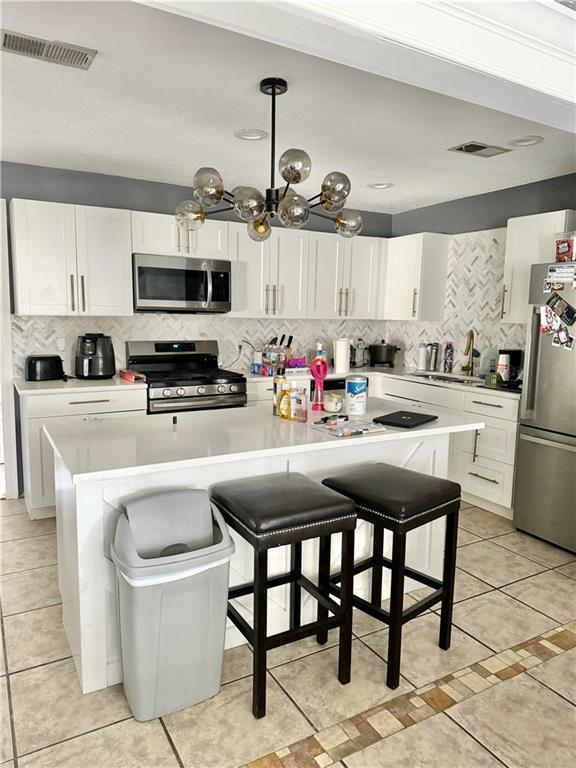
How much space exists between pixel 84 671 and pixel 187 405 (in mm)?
2277

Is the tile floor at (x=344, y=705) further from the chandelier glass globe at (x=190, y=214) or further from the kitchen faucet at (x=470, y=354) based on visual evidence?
the kitchen faucet at (x=470, y=354)

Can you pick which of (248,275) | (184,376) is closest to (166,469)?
(184,376)

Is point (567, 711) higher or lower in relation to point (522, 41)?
lower

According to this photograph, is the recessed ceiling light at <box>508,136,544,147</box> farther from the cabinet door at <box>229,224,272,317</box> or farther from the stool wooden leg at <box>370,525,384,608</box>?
the stool wooden leg at <box>370,525,384,608</box>

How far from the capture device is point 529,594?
116 inches

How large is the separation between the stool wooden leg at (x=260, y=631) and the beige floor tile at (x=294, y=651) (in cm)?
32

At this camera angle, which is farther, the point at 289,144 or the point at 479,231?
the point at 479,231

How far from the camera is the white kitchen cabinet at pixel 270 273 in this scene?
15.1 ft

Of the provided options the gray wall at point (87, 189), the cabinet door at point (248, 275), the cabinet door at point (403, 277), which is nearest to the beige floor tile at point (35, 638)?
the cabinet door at point (248, 275)

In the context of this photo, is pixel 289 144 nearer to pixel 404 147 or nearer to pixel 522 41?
pixel 404 147

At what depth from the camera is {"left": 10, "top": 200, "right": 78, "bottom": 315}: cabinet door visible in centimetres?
381

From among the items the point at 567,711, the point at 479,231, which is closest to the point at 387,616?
the point at 567,711

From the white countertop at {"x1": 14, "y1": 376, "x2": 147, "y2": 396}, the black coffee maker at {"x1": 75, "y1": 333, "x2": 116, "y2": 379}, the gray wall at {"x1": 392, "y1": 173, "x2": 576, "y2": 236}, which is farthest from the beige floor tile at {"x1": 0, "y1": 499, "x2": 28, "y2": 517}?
the gray wall at {"x1": 392, "y1": 173, "x2": 576, "y2": 236}

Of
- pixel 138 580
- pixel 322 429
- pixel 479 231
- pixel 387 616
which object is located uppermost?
pixel 479 231
